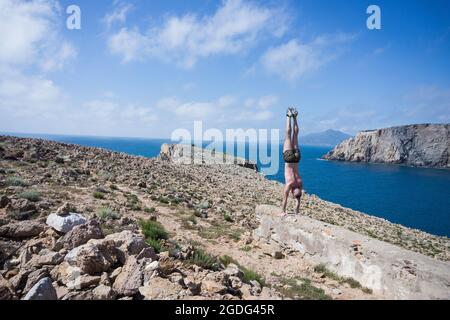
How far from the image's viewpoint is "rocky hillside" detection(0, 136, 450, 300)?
17.3ft

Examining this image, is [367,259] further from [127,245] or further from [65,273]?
[65,273]

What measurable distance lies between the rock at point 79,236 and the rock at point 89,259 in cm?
62

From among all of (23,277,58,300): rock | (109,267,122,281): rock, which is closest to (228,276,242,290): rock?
(109,267,122,281): rock

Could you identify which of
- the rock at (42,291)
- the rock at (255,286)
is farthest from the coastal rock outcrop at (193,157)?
the rock at (42,291)

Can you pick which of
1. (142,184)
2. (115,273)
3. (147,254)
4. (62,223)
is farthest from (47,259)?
(142,184)

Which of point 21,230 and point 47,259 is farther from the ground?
point 21,230

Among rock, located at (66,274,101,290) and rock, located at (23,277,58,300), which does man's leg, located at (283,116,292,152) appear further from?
rock, located at (23,277,58,300)

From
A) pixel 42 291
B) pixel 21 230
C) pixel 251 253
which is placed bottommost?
pixel 251 253

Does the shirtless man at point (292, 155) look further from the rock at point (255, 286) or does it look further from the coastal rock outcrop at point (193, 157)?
the coastal rock outcrop at point (193, 157)

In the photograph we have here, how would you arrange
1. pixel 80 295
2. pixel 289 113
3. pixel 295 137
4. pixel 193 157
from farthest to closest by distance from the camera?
pixel 193 157, pixel 295 137, pixel 289 113, pixel 80 295

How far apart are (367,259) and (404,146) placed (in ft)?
506

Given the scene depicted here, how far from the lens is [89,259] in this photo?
17.8 ft
